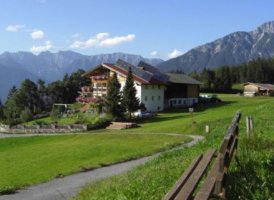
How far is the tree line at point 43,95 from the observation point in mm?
131000

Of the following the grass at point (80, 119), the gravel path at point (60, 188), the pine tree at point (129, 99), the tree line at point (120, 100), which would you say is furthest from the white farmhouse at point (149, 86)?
the gravel path at point (60, 188)

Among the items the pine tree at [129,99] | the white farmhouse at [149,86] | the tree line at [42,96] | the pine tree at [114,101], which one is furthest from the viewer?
the tree line at [42,96]

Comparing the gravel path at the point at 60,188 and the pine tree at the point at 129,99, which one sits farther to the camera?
the pine tree at the point at 129,99

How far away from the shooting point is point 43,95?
138 m

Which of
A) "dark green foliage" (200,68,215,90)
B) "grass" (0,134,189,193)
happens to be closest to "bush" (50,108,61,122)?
"grass" (0,134,189,193)

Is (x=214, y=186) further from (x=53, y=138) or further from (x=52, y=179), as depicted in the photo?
(x=53, y=138)

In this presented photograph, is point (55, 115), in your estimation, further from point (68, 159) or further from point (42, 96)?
point (68, 159)

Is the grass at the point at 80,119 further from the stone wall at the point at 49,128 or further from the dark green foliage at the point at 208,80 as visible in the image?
the dark green foliage at the point at 208,80

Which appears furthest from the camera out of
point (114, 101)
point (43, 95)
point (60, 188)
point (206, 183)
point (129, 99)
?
point (43, 95)

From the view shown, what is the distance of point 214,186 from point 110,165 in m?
22.6

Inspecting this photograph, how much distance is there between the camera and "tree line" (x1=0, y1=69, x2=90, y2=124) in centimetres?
13100

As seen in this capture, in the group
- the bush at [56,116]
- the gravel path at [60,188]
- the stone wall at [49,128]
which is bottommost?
the gravel path at [60,188]

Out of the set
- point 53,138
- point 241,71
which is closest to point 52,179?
point 53,138

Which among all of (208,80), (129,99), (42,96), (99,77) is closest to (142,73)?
(99,77)
